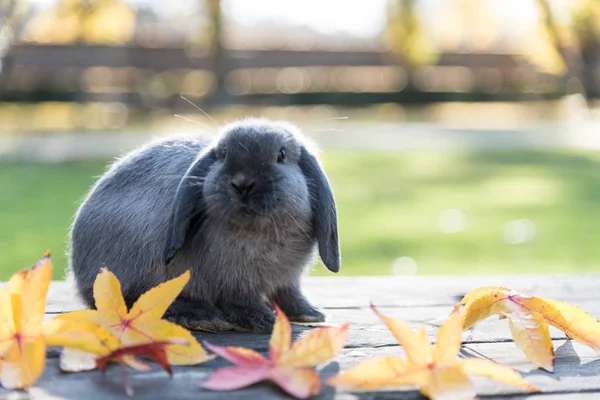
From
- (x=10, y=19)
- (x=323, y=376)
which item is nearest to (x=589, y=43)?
(x=10, y=19)

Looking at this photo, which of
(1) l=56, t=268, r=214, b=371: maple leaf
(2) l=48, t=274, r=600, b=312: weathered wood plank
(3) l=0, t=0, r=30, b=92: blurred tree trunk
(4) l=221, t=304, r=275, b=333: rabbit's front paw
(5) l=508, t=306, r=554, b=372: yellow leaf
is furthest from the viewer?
(3) l=0, t=0, r=30, b=92: blurred tree trunk

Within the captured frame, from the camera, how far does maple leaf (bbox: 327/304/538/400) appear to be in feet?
5.68

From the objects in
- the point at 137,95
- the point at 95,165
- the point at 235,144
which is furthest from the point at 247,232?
the point at 137,95

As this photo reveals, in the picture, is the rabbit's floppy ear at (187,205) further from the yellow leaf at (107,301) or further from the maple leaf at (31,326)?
the maple leaf at (31,326)

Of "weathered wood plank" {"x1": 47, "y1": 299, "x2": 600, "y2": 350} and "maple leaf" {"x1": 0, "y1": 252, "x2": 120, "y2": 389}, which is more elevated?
"maple leaf" {"x1": 0, "y1": 252, "x2": 120, "y2": 389}

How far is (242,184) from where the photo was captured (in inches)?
88.4

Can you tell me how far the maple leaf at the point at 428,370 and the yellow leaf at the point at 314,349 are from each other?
0.26ft

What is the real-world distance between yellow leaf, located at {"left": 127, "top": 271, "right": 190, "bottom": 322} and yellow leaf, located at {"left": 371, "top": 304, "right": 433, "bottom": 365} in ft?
1.83

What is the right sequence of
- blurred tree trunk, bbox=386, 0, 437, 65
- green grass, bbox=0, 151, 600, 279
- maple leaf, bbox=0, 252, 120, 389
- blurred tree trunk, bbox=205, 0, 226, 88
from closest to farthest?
maple leaf, bbox=0, 252, 120, 389 < green grass, bbox=0, 151, 600, 279 < blurred tree trunk, bbox=205, 0, 226, 88 < blurred tree trunk, bbox=386, 0, 437, 65

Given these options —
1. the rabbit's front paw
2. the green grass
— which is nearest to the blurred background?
the green grass

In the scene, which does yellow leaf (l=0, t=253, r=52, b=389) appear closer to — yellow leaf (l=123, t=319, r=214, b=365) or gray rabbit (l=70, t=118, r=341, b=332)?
yellow leaf (l=123, t=319, r=214, b=365)

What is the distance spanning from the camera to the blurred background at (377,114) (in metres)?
6.61

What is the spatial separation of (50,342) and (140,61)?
17608 mm

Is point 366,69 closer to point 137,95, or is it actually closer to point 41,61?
point 137,95
